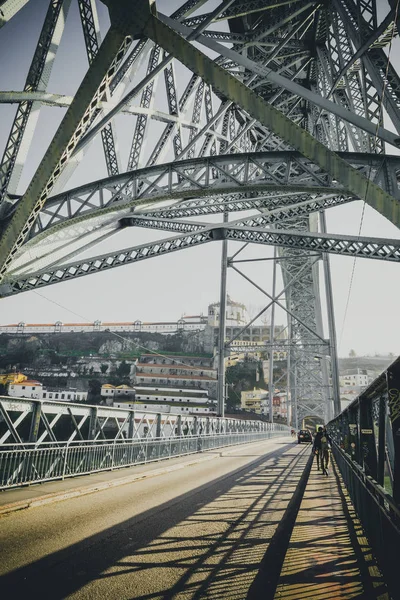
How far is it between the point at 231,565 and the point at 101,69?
23.0 feet

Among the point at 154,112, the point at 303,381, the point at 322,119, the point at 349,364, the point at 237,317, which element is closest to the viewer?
the point at 154,112

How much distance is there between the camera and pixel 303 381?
38094 millimetres

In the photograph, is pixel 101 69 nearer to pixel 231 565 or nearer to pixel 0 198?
pixel 0 198

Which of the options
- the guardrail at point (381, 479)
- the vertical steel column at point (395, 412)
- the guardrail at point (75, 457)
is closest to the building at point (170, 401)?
the guardrail at point (75, 457)

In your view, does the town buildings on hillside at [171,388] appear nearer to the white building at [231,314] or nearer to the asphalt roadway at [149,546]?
the white building at [231,314]

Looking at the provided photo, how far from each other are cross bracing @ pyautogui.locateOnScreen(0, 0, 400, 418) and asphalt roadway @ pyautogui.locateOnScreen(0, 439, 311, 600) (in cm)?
479

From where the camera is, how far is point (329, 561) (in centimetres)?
352

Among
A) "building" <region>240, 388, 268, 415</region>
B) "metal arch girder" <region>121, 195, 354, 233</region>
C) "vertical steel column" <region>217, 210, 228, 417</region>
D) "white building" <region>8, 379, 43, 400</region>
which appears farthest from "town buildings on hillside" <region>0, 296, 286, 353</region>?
"metal arch girder" <region>121, 195, 354, 233</region>

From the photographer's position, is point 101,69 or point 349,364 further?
point 349,364

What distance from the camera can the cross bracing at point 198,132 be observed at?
17.0 feet

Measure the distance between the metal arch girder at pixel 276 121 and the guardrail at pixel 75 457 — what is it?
7.49m

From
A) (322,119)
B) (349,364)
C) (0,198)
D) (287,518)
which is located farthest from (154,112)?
(349,364)

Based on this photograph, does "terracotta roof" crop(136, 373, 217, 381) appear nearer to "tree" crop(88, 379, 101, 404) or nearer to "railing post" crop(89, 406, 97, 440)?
"tree" crop(88, 379, 101, 404)

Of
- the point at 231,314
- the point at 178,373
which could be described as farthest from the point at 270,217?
the point at 231,314
